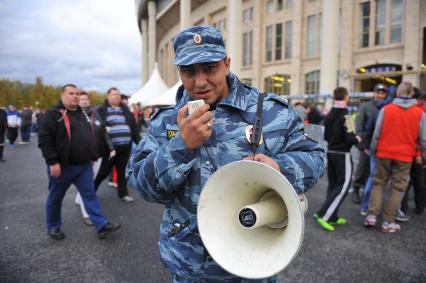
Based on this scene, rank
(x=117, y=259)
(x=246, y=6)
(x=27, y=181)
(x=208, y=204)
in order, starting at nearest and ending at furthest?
(x=208, y=204) → (x=117, y=259) → (x=27, y=181) → (x=246, y=6)

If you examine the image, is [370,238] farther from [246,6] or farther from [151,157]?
[246,6]

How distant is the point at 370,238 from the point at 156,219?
2829mm

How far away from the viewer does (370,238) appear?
388cm

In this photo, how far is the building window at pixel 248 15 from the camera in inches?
1207

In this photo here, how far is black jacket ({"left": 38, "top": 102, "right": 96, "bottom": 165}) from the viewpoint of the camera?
3559 millimetres

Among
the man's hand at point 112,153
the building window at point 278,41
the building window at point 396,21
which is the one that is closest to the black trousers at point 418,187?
the man's hand at point 112,153

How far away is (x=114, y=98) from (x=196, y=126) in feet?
14.4

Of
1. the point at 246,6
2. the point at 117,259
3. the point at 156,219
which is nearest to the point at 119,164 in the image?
the point at 156,219

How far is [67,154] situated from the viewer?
3609 millimetres

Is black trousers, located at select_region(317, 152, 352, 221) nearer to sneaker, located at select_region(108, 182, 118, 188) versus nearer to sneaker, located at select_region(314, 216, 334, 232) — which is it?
sneaker, located at select_region(314, 216, 334, 232)

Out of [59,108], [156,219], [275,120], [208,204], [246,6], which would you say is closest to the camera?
[208,204]

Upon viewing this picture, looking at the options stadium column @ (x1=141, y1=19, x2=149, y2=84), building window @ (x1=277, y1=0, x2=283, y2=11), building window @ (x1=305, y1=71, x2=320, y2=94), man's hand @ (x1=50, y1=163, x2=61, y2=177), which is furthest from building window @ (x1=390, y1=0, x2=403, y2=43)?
stadium column @ (x1=141, y1=19, x2=149, y2=84)

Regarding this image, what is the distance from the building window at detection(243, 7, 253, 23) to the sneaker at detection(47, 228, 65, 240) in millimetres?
30413

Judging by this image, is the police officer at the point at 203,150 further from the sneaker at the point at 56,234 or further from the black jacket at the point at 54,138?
the sneaker at the point at 56,234
